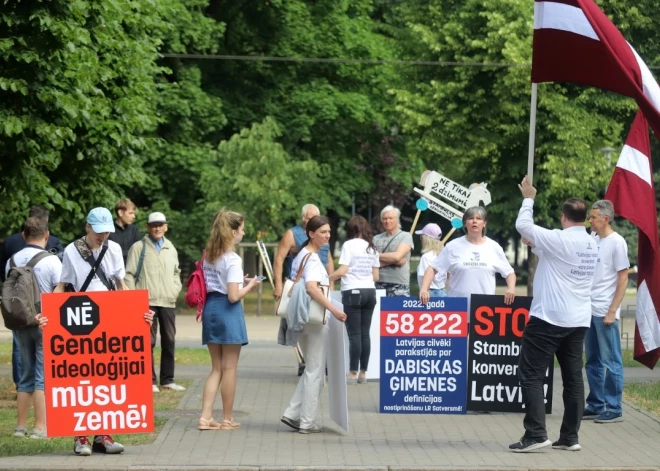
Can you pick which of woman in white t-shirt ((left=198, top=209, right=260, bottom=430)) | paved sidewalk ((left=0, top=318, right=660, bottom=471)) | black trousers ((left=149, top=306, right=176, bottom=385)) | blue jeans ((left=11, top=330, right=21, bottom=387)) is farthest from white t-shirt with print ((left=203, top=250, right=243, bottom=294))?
black trousers ((left=149, top=306, right=176, bottom=385))

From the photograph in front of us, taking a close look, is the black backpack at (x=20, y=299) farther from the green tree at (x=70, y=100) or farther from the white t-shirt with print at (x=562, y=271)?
the white t-shirt with print at (x=562, y=271)

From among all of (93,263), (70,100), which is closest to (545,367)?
(93,263)

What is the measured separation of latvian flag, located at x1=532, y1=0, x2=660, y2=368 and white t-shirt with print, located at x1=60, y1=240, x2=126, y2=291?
3701mm

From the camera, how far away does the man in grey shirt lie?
14.3 metres

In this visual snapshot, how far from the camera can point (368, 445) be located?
32.0 feet

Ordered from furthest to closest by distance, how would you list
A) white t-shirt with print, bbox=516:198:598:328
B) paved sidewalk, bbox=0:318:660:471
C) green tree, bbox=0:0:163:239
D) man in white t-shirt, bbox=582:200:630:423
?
green tree, bbox=0:0:163:239 → man in white t-shirt, bbox=582:200:630:423 → white t-shirt with print, bbox=516:198:598:328 → paved sidewalk, bbox=0:318:660:471

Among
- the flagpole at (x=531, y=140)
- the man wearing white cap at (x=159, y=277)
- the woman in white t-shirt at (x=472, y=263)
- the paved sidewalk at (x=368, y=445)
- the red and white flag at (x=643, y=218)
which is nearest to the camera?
the paved sidewalk at (x=368, y=445)

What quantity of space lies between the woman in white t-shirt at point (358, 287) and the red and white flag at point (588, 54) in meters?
3.86

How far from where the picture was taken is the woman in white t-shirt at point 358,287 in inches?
531

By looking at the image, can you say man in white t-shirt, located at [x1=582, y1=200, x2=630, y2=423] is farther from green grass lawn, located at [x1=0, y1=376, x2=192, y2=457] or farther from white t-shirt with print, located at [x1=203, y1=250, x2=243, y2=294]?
green grass lawn, located at [x1=0, y1=376, x2=192, y2=457]

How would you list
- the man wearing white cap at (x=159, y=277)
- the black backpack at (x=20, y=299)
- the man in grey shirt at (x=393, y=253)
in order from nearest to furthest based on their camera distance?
the black backpack at (x=20, y=299), the man wearing white cap at (x=159, y=277), the man in grey shirt at (x=393, y=253)

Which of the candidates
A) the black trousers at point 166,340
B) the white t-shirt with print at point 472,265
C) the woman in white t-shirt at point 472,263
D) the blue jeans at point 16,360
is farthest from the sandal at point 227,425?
the black trousers at point 166,340

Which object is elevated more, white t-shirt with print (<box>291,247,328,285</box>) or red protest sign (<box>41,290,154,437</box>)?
white t-shirt with print (<box>291,247,328,285</box>)

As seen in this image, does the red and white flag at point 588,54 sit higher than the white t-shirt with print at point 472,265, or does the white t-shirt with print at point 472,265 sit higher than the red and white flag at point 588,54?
the red and white flag at point 588,54
